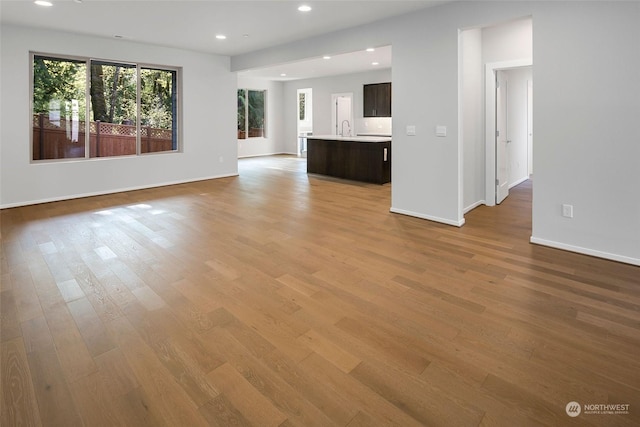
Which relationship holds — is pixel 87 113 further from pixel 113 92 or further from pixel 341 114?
pixel 341 114

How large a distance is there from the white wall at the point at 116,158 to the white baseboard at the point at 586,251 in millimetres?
6651

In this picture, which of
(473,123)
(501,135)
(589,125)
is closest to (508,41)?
(473,123)

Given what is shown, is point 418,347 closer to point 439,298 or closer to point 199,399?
point 439,298

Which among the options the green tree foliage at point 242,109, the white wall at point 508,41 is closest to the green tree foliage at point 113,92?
the green tree foliage at point 242,109

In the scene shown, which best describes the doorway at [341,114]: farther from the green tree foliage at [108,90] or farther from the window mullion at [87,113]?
the window mullion at [87,113]

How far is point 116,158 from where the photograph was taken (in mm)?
7141

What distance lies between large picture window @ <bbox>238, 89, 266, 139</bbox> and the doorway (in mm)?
2752

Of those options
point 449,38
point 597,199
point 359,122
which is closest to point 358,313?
point 597,199

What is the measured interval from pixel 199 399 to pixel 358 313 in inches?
45.8

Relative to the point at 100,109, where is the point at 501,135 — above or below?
below

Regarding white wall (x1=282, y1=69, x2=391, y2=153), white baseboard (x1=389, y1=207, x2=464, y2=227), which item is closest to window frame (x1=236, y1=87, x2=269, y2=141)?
white wall (x1=282, y1=69, x2=391, y2=153)

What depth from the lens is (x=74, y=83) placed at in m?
6.53

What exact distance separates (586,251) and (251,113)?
1164 centimetres

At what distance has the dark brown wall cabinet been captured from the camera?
10734mm
